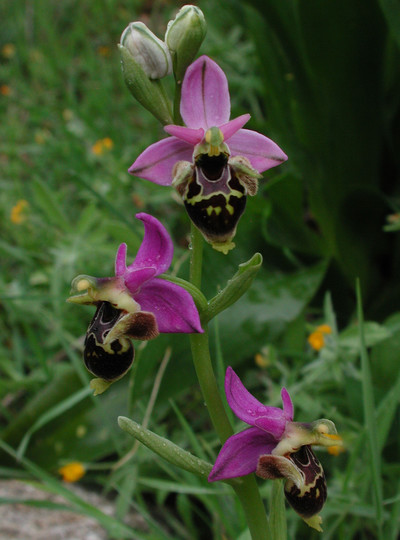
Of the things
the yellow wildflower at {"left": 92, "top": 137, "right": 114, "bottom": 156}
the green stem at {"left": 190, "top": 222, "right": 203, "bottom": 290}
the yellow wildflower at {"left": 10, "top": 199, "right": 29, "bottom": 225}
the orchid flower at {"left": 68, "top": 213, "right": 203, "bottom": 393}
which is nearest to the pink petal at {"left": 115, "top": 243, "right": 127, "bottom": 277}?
the orchid flower at {"left": 68, "top": 213, "right": 203, "bottom": 393}

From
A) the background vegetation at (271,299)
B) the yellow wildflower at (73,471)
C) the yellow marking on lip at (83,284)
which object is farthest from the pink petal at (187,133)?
the yellow wildflower at (73,471)

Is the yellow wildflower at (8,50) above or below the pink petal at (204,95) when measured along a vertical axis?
above

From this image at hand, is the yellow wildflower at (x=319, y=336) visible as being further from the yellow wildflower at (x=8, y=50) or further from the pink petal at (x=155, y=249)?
the yellow wildflower at (x=8, y=50)

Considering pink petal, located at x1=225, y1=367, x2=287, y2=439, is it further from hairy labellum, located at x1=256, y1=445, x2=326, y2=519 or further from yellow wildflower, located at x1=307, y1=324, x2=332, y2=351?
yellow wildflower, located at x1=307, y1=324, x2=332, y2=351

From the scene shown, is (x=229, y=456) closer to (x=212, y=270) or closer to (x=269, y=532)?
(x=269, y=532)

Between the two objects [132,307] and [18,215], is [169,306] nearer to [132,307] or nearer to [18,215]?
[132,307]

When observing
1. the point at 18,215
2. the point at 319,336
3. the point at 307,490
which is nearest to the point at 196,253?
the point at 307,490
